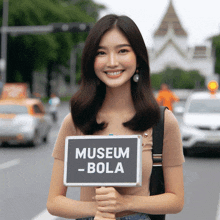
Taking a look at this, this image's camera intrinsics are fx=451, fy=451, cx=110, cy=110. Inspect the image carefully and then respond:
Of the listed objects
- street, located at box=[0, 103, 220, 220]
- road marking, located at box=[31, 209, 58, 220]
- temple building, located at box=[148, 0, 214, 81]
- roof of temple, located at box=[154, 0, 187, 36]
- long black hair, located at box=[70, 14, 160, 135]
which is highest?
roof of temple, located at box=[154, 0, 187, 36]

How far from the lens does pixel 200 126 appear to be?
11438 millimetres

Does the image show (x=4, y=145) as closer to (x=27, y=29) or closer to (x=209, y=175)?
(x=209, y=175)

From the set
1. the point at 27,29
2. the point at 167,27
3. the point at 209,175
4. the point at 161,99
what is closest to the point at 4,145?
the point at 161,99

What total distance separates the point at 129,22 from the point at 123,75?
0.78 feet

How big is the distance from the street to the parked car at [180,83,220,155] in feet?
1.30

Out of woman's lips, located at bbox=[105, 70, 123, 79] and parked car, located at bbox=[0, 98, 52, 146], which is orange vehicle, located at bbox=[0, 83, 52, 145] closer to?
parked car, located at bbox=[0, 98, 52, 146]

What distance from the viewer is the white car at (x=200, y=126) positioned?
11266 millimetres

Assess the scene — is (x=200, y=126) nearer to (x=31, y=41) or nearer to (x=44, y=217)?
(x=44, y=217)

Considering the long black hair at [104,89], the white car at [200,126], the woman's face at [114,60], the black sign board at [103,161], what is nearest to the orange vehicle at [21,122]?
the white car at [200,126]

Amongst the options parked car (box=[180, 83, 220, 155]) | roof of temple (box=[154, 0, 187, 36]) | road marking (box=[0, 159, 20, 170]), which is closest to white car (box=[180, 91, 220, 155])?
parked car (box=[180, 83, 220, 155])

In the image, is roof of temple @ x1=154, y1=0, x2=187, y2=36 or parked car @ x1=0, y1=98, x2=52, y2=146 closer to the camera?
parked car @ x1=0, y1=98, x2=52, y2=146

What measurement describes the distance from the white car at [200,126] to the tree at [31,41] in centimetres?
2401

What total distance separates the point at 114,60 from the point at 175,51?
119373mm

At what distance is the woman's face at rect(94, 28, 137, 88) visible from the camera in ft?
6.54
